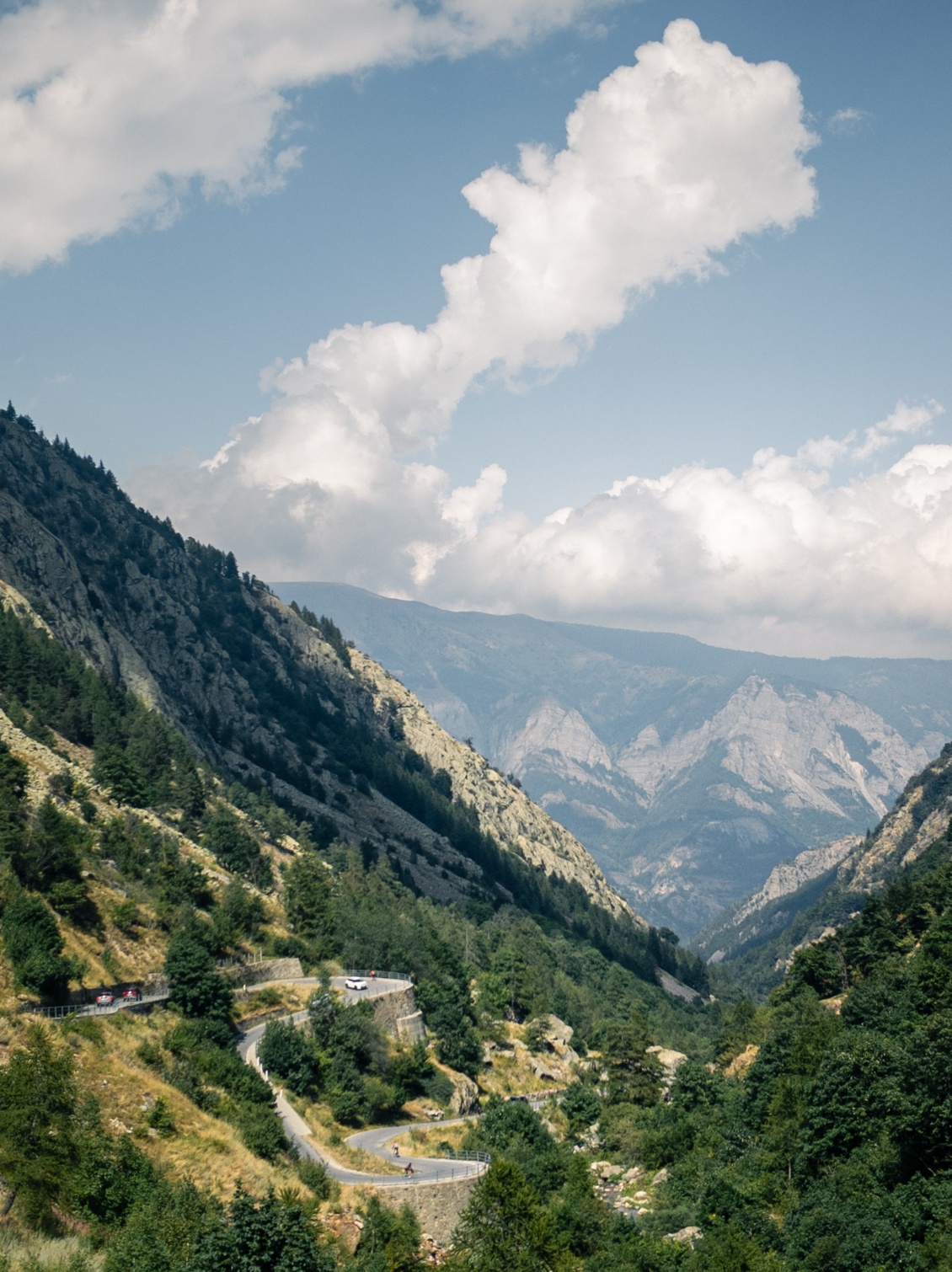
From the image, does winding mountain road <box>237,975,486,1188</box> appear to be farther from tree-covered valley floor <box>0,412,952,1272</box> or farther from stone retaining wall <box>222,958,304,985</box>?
stone retaining wall <box>222,958,304,985</box>

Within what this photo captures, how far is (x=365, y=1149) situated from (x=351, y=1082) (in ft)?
27.3

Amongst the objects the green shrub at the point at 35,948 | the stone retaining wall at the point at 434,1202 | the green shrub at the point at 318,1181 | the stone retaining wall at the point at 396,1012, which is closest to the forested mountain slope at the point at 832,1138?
the stone retaining wall at the point at 434,1202

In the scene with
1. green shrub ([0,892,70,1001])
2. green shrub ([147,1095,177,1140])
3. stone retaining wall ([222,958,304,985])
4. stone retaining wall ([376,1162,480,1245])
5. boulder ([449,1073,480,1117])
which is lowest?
boulder ([449,1073,480,1117])

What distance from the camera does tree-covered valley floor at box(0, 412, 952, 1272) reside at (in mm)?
41656

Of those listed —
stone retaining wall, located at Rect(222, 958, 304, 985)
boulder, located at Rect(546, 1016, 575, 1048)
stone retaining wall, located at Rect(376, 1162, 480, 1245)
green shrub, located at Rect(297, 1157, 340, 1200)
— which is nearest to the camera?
green shrub, located at Rect(297, 1157, 340, 1200)

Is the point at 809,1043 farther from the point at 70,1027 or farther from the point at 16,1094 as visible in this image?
the point at 16,1094

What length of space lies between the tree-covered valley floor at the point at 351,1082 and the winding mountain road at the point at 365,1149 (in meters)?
1.69

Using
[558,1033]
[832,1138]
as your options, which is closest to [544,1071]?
[558,1033]

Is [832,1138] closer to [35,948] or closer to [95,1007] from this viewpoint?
[95,1007]

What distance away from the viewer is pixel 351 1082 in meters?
69.5

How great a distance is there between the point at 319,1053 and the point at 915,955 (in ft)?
173

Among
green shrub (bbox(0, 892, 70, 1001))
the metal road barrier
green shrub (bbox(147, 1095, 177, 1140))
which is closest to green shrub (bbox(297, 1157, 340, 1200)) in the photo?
green shrub (bbox(147, 1095, 177, 1140))

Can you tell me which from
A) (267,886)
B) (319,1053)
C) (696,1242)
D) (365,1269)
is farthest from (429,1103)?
(267,886)

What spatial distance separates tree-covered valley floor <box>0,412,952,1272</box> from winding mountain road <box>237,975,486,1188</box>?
1.69 m
